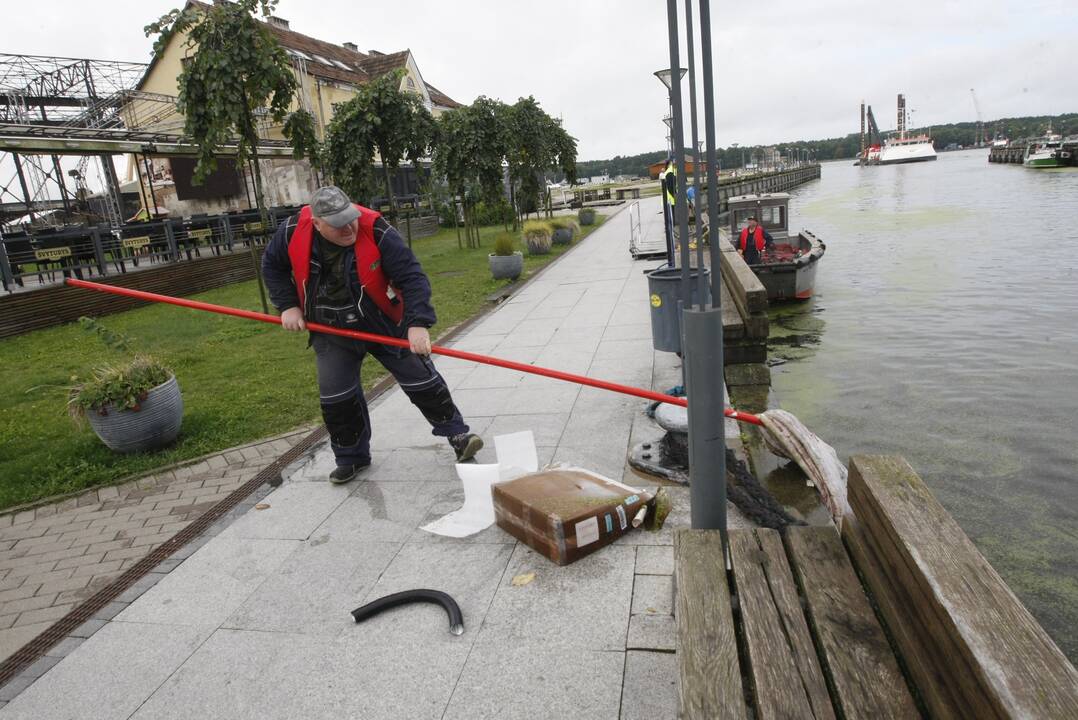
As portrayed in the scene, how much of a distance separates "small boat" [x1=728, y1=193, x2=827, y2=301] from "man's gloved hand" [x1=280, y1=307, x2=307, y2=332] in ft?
34.0

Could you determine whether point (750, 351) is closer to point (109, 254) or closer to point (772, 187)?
point (109, 254)

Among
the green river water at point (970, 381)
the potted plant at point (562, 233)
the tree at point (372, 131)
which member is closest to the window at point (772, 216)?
the green river water at point (970, 381)

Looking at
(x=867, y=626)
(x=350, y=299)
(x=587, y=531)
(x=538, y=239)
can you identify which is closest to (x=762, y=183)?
(x=538, y=239)

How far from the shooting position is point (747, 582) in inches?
87.9

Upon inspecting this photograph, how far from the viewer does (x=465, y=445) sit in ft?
15.8

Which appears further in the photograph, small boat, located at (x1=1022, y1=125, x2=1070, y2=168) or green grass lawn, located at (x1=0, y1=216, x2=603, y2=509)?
small boat, located at (x1=1022, y1=125, x2=1070, y2=168)

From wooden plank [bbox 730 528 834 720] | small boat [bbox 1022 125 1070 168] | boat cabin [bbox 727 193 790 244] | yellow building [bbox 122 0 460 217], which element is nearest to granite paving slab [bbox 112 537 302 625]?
wooden plank [bbox 730 528 834 720]

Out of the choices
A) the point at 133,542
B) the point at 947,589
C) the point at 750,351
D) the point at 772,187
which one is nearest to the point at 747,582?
the point at 947,589

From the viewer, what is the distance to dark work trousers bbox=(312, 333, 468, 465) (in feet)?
14.8

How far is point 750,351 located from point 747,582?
4.98 meters

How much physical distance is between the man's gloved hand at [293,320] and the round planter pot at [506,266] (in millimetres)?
9931

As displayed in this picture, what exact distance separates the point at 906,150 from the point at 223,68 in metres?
129

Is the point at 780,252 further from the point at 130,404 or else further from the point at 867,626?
the point at 867,626

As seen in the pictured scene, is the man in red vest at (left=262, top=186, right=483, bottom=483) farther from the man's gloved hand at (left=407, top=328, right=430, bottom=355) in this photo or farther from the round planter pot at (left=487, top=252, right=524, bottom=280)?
the round planter pot at (left=487, top=252, right=524, bottom=280)
